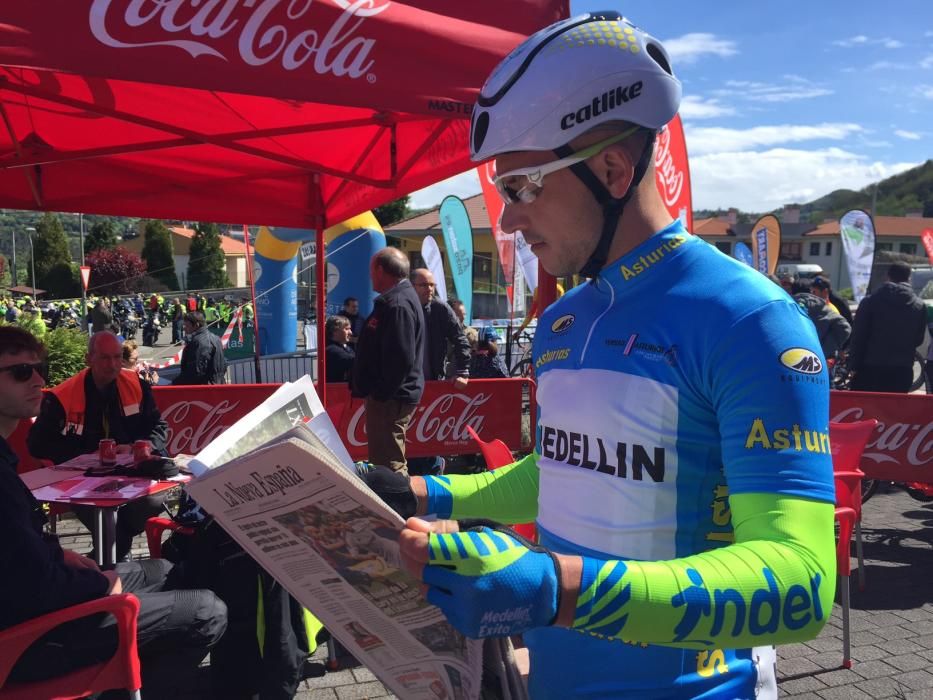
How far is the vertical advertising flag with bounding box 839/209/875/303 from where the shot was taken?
1623cm

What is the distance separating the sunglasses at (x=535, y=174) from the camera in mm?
1195

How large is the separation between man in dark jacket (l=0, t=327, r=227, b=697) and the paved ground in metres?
0.77

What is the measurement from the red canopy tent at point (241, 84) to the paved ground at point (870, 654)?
2.56m

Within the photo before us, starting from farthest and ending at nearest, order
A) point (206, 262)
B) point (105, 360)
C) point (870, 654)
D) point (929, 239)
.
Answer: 1. point (206, 262)
2. point (929, 239)
3. point (105, 360)
4. point (870, 654)

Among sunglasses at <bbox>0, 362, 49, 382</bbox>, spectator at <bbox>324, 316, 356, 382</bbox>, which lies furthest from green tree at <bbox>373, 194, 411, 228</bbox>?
sunglasses at <bbox>0, 362, 49, 382</bbox>

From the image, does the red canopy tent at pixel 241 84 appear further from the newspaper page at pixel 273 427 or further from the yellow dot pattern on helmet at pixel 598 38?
the yellow dot pattern on helmet at pixel 598 38

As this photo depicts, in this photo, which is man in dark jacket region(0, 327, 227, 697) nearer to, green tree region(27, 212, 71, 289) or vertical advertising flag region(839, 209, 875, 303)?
vertical advertising flag region(839, 209, 875, 303)

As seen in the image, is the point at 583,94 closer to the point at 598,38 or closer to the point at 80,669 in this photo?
the point at 598,38

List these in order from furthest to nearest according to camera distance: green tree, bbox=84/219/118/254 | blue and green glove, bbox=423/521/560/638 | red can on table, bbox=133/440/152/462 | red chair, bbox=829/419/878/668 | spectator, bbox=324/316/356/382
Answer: green tree, bbox=84/219/118/254 < spectator, bbox=324/316/356/382 < red can on table, bbox=133/440/152/462 < red chair, bbox=829/419/878/668 < blue and green glove, bbox=423/521/560/638

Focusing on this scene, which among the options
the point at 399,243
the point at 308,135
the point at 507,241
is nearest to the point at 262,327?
the point at 507,241

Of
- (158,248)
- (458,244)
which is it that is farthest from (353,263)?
(158,248)

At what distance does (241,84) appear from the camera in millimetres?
2061

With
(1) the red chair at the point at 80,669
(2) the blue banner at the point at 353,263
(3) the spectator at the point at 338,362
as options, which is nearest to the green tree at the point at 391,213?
(2) the blue banner at the point at 353,263

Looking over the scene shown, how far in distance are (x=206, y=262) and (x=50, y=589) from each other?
196 feet
